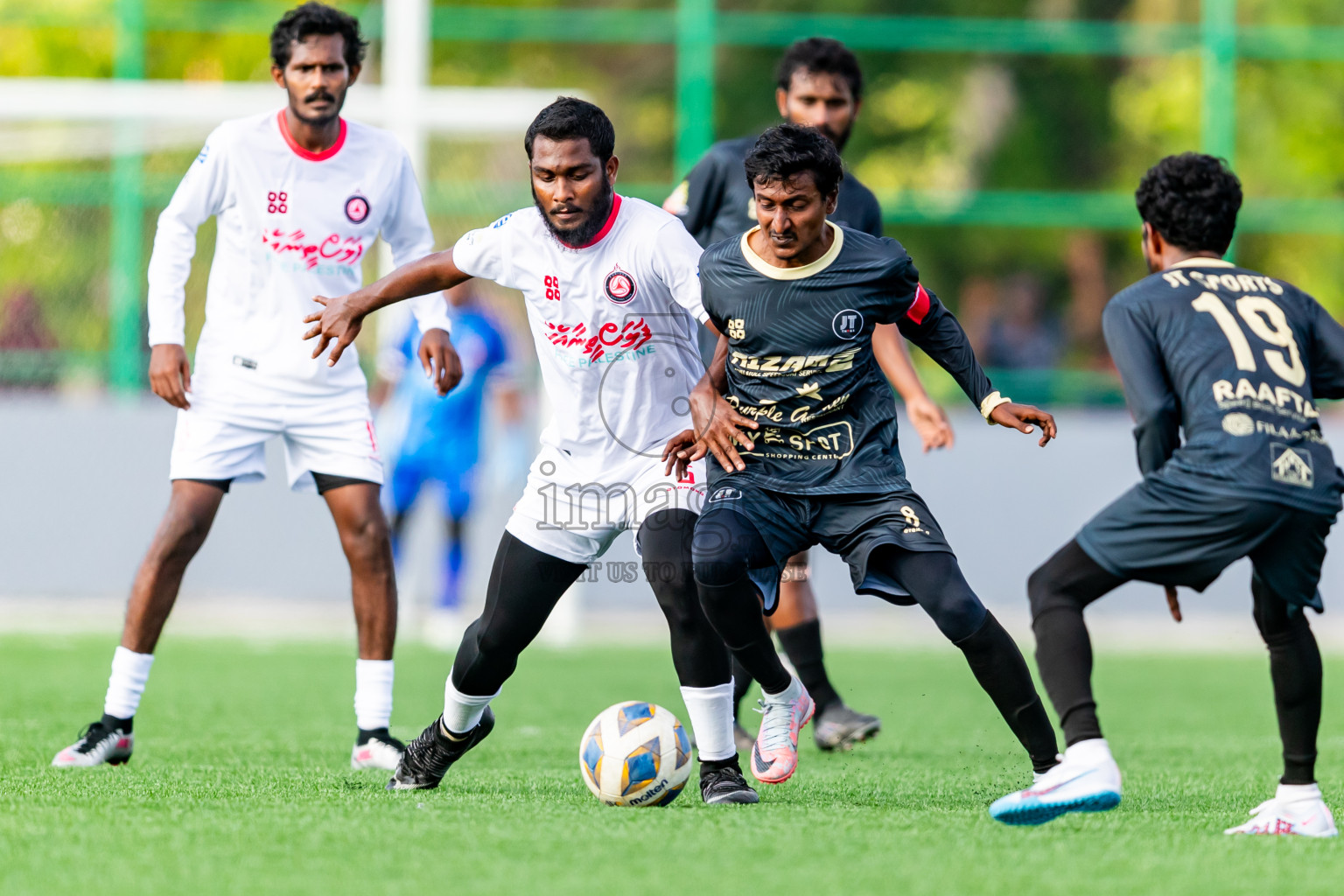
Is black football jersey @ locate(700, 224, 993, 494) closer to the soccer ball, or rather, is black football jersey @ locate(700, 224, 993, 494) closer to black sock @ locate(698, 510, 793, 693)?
black sock @ locate(698, 510, 793, 693)

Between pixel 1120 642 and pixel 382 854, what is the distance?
355 inches

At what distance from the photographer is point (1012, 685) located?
4617 millimetres

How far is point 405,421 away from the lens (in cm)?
1166

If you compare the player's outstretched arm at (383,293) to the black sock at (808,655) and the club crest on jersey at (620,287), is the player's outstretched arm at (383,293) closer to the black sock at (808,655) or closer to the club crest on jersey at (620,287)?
the club crest on jersey at (620,287)

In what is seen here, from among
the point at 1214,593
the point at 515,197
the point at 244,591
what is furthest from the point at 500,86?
the point at 1214,593

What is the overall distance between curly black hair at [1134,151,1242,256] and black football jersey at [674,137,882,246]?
175 cm

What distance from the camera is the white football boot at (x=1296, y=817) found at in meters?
4.47

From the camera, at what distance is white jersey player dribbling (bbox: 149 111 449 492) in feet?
19.3

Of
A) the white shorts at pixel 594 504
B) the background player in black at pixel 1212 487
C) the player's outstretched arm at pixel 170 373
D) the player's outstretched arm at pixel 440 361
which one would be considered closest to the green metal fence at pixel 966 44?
the player's outstretched arm at pixel 440 361

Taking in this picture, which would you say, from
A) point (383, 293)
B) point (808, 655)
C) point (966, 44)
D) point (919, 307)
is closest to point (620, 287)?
point (383, 293)

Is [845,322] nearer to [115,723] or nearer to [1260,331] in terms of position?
[1260,331]

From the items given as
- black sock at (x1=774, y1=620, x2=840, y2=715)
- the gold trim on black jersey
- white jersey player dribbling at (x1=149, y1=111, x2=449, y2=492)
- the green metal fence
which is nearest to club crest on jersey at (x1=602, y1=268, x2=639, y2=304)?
white jersey player dribbling at (x1=149, y1=111, x2=449, y2=492)

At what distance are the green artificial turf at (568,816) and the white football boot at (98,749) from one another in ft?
0.22

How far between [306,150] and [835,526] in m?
2.39
